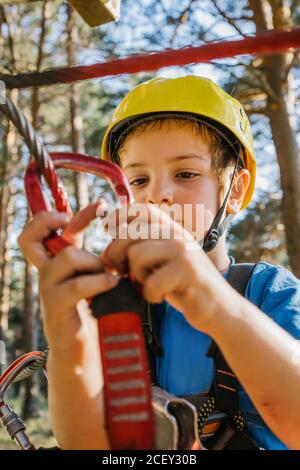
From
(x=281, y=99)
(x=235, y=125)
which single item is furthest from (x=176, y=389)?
(x=281, y=99)

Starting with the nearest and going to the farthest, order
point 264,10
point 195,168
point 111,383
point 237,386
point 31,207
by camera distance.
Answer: point 111,383, point 31,207, point 237,386, point 195,168, point 264,10

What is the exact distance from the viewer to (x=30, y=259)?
3.51 feet

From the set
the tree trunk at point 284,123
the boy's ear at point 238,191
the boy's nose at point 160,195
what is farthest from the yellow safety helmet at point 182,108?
the tree trunk at point 284,123

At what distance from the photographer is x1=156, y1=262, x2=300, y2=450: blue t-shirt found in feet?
5.78

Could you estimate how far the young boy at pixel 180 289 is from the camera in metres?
0.98

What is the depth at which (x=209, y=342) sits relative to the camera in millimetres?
1909

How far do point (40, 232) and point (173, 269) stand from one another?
28cm

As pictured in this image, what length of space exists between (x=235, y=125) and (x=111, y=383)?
1863mm

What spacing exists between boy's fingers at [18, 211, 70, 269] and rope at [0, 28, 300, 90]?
1.57 ft

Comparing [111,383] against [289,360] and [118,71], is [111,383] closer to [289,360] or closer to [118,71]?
[289,360]

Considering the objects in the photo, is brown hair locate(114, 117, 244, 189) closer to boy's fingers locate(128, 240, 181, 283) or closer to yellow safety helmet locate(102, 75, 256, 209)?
yellow safety helmet locate(102, 75, 256, 209)

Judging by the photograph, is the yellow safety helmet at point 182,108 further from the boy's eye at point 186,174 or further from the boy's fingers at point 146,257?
the boy's fingers at point 146,257

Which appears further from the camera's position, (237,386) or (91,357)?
(237,386)

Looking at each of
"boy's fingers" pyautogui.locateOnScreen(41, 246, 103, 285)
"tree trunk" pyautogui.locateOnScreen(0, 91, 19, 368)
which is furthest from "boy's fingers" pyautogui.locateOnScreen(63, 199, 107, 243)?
"tree trunk" pyautogui.locateOnScreen(0, 91, 19, 368)
